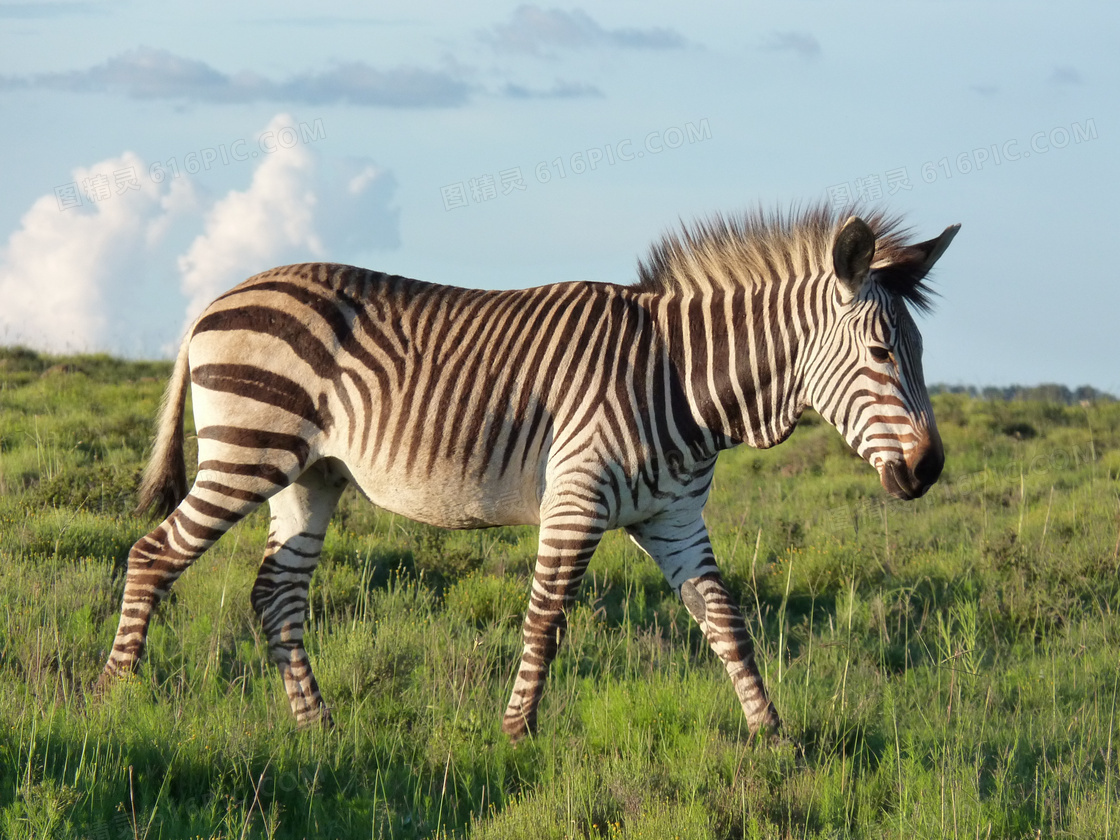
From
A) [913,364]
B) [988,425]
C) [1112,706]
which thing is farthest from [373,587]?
[988,425]

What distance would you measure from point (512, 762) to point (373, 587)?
10.1 feet

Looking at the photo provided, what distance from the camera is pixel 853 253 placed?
4.96m

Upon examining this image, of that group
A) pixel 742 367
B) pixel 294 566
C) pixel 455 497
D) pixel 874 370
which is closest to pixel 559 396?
pixel 455 497

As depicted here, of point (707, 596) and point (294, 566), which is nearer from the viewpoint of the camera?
point (707, 596)

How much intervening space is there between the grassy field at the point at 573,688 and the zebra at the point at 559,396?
1.33 ft

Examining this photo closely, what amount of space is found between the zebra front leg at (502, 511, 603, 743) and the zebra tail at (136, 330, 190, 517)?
233cm

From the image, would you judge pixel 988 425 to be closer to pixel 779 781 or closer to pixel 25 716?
pixel 779 781

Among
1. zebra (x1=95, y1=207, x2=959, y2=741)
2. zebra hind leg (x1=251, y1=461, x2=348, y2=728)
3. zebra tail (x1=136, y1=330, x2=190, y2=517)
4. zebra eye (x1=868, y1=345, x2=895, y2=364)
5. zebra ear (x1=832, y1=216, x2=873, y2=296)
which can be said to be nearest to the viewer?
zebra ear (x1=832, y1=216, x2=873, y2=296)

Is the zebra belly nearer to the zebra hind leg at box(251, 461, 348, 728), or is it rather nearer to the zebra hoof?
the zebra hind leg at box(251, 461, 348, 728)

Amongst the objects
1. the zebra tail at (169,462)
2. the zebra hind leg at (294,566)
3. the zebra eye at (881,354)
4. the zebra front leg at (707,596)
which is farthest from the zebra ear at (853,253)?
the zebra tail at (169,462)

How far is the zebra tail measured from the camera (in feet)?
20.0

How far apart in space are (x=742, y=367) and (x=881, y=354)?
2.23ft

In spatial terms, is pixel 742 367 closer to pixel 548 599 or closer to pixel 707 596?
pixel 707 596

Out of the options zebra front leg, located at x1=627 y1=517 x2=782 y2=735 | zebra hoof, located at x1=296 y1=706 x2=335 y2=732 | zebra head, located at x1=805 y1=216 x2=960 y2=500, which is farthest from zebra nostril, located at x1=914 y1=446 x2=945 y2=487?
zebra hoof, located at x1=296 y1=706 x2=335 y2=732
